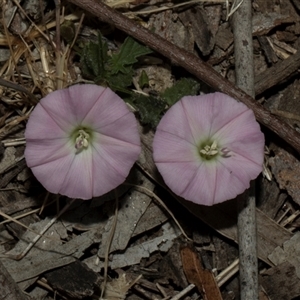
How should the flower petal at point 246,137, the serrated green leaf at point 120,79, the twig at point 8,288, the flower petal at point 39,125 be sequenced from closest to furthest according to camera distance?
1. the flower petal at point 39,125
2. the flower petal at point 246,137
3. the twig at point 8,288
4. the serrated green leaf at point 120,79

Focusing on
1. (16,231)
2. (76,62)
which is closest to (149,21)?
(76,62)

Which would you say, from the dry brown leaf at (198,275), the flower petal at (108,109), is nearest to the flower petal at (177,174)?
the flower petal at (108,109)

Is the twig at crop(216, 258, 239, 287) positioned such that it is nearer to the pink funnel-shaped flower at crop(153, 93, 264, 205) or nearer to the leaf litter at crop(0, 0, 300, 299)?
the leaf litter at crop(0, 0, 300, 299)

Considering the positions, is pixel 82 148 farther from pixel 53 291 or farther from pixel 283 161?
pixel 283 161

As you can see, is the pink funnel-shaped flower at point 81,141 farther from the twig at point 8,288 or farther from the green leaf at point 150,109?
the twig at point 8,288

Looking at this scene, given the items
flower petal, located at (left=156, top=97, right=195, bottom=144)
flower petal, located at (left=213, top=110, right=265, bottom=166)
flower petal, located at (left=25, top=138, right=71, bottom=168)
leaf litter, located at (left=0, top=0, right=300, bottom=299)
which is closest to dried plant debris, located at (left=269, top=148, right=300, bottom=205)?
leaf litter, located at (left=0, top=0, right=300, bottom=299)

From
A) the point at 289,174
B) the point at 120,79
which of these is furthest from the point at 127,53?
the point at 289,174
